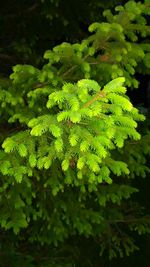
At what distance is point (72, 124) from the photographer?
7.64 feet

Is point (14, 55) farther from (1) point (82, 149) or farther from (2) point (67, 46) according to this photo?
(1) point (82, 149)

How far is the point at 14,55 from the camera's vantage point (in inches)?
186

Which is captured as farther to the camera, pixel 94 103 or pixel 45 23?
pixel 45 23

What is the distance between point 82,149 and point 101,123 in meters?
0.20

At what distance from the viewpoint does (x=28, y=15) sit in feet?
14.5

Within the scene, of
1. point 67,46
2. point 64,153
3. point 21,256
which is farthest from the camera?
point 21,256

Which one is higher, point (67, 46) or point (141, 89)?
point (67, 46)

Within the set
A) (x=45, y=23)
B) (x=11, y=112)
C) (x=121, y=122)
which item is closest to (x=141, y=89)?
(x=45, y=23)

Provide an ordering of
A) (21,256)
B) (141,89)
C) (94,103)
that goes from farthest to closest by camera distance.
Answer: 1. (141,89)
2. (21,256)
3. (94,103)

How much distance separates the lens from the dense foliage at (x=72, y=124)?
7.25 ft

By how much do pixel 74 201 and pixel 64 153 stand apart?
165 centimetres

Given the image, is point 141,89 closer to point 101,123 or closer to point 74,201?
point 74,201

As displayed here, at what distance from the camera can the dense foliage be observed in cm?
221

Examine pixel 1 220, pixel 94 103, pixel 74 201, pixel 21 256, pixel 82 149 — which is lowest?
pixel 21 256
